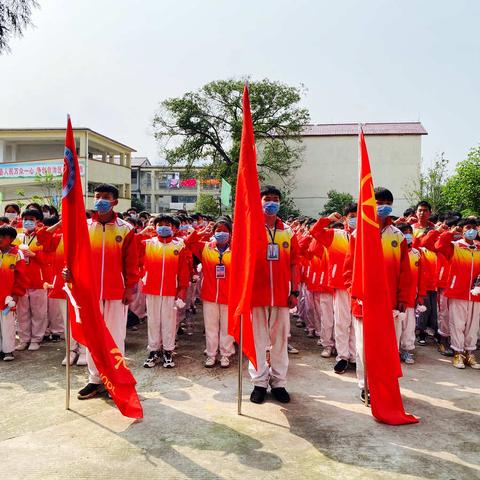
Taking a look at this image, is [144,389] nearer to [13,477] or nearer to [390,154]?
[13,477]

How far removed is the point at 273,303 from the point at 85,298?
6.29 ft

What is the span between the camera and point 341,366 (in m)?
6.04

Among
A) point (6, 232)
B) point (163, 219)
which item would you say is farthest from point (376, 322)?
point (6, 232)

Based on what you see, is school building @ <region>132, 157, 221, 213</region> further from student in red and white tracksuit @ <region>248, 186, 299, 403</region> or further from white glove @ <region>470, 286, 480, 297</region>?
student in red and white tracksuit @ <region>248, 186, 299, 403</region>

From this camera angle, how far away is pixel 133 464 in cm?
350

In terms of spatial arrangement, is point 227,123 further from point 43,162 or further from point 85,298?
point 85,298

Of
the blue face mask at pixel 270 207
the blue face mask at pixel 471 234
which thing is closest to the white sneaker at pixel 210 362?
the blue face mask at pixel 270 207

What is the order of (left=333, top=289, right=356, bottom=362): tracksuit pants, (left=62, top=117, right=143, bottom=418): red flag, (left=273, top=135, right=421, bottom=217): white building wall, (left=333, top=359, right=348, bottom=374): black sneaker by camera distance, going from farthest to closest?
(left=273, top=135, right=421, bottom=217): white building wall
(left=333, top=289, right=356, bottom=362): tracksuit pants
(left=333, top=359, right=348, bottom=374): black sneaker
(left=62, top=117, right=143, bottom=418): red flag

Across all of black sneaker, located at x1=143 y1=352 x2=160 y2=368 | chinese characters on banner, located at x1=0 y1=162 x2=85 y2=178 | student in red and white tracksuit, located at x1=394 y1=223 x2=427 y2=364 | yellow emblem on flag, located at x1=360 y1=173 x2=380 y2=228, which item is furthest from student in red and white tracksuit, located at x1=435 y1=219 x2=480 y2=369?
chinese characters on banner, located at x1=0 y1=162 x2=85 y2=178

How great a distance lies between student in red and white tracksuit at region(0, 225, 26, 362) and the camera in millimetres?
6344

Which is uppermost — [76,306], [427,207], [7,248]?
A: [427,207]

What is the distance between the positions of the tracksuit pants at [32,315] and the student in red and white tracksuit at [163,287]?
1.98 meters

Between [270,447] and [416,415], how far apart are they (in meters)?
1.70

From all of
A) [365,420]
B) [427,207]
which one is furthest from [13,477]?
[427,207]
